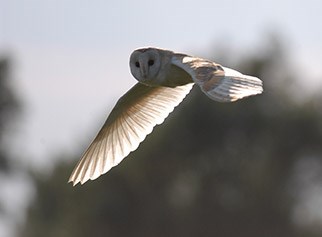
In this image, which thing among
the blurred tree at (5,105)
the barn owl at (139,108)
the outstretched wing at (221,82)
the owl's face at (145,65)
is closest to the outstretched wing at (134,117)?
→ the barn owl at (139,108)

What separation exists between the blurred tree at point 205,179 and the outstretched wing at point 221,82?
92.0 feet

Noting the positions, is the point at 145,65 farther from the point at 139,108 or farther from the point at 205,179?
the point at 205,179

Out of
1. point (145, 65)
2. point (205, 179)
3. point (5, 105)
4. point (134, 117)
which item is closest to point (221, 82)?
point (145, 65)

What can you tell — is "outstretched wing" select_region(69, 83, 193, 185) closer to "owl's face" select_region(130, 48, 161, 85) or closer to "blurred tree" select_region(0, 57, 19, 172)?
"owl's face" select_region(130, 48, 161, 85)

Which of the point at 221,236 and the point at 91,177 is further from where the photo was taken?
the point at 221,236

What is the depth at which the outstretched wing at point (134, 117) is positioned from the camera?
14.9m

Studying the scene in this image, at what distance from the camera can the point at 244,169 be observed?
141ft

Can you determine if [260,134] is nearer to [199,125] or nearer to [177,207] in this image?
[199,125]

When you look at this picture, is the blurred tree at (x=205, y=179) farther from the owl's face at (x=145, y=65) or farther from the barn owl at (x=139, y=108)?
the owl's face at (x=145, y=65)

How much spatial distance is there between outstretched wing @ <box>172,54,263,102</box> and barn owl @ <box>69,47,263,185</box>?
2.47ft

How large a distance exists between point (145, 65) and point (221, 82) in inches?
79.5

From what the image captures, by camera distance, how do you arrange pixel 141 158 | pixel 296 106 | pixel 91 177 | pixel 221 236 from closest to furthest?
pixel 91 177 < pixel 221 236 < pixel 141 158 < pixel 296 106

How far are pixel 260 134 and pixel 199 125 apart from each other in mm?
1647

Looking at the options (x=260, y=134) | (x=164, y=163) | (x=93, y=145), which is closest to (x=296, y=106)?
(x=260, y=134)
